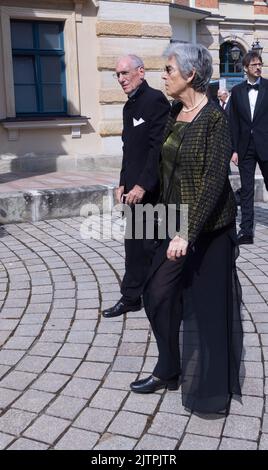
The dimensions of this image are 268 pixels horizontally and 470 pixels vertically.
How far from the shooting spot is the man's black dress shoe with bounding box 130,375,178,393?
3.20 meters

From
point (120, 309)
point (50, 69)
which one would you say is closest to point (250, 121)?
point (120, 309)

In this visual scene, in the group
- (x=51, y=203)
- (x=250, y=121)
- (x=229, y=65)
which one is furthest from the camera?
(x=229, y=65)

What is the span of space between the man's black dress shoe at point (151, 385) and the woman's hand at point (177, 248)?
855 millimetres

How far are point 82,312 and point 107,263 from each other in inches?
53.4

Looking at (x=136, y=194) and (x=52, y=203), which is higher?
(x=136, y=194)

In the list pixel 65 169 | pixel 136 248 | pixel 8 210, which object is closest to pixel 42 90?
pixel 65 169

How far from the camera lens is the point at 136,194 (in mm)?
3934

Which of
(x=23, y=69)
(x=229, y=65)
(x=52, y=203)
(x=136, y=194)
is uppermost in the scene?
(x=229, y=65)

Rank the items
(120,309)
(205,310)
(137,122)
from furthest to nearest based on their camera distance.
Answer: (120,309) < (137,122) < (205,310)

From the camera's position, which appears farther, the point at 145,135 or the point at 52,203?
the point at 52,203

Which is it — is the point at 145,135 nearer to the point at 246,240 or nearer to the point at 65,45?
the point at 246,240

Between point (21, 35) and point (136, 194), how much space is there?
938cm

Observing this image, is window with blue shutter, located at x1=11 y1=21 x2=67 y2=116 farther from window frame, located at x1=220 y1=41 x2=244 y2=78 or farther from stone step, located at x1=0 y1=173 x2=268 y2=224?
window frame, located at x1=220 y1=41 x2=244 y2=78

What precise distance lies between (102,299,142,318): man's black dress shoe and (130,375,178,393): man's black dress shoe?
45.0 inches
